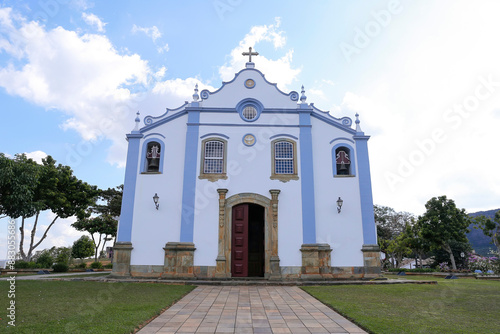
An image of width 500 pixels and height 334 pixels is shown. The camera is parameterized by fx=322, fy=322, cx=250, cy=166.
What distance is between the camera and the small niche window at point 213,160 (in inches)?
517

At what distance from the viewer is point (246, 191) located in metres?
13.0

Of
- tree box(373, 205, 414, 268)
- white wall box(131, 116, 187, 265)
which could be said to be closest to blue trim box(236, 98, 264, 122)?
white wall box(131, 116, 187, 265)

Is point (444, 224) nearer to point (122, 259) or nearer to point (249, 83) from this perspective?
point (249, 83)

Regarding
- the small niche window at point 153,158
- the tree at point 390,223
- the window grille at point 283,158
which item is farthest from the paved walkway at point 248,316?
the tree at point 390,223

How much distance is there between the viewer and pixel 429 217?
22625 millimetres

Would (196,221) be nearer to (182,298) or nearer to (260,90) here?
(182,298)

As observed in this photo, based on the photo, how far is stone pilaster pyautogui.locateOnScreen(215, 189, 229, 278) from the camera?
12.1 metres

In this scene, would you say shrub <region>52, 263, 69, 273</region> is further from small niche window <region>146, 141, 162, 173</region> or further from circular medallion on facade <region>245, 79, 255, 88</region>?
circular medallion on facade <region>245, 79, 255, 88</region>

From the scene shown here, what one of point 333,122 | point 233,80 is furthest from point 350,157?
point 233,80

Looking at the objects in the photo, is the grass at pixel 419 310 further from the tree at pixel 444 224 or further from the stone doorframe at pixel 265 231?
the tree at pixel 444 224

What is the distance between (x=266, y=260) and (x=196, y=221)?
10.2ft

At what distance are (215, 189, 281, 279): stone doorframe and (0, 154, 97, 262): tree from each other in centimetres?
934

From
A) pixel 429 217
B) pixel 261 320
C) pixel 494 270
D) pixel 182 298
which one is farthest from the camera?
pixel 429 217

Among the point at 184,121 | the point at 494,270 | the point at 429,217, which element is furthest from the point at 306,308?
the point at 429,217
